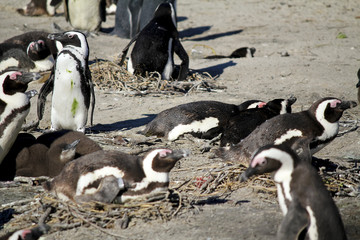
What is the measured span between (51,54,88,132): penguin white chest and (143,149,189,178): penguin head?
2.39 m

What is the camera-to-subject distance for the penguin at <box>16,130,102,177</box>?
4359 millimetres

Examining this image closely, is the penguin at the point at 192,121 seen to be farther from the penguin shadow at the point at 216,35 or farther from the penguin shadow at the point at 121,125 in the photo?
the penguin shadow at the point at 216,35

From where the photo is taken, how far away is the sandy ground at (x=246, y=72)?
3377 mm

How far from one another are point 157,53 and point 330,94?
2.52m

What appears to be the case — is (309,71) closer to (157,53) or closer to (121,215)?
(157,53)

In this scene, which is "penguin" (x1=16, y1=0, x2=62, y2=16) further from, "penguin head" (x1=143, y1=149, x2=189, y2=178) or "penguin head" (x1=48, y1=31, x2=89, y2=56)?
"penguin head" (x1=143, y1=149, x2=189, y2=178)

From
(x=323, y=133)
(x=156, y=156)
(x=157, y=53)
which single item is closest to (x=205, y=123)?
(x=323, y=133)

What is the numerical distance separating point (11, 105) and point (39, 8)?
32.0 feet

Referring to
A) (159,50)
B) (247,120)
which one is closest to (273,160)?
(247,120)

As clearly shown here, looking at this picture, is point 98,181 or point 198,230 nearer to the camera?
point 198,230

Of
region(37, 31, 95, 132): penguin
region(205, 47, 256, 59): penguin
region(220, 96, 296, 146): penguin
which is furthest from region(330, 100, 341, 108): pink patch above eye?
region(205, 47, 256, 59): penguin

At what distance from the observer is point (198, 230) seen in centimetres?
327

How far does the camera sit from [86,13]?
12.2 m

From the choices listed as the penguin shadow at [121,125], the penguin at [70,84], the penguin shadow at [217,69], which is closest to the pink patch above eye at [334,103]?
the penguin shadow at [121,125]
